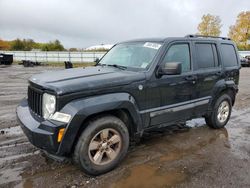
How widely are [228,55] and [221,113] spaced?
52.9 inches

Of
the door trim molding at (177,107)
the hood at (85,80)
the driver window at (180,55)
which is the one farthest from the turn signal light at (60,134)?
the driver window at (180,55)

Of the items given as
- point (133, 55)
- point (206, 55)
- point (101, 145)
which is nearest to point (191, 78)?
point (206, 55)

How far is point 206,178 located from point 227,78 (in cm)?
284

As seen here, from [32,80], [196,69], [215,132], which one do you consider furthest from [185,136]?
[32,80]

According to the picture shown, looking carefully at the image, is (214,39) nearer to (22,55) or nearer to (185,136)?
(185,136)

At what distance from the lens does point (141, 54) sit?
4.65 m

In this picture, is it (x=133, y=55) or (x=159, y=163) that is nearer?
(x=159, y=163)

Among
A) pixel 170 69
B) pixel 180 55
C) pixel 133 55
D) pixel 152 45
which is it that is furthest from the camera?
pixel 180 55

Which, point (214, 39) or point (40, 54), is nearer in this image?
point (214, 39)

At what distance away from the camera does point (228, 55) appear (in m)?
6.05

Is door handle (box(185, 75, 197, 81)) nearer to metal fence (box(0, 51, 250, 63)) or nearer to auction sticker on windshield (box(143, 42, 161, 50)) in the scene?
auction sticker on windshield (box(143, 42, 161, 50))

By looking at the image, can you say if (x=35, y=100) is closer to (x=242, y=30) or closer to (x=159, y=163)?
(x=159, y=163)

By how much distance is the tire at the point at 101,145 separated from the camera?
3561mm

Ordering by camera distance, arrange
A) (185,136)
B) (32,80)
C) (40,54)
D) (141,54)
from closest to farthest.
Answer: (32,80)
(141,54)
(185,136)
(40,54)
